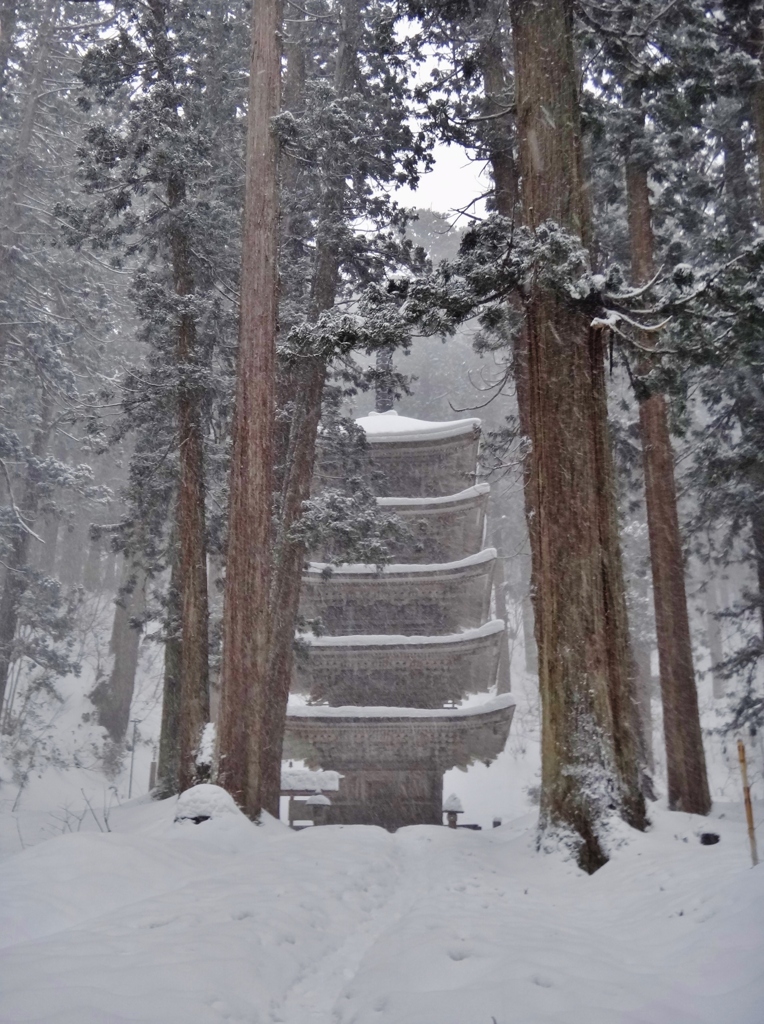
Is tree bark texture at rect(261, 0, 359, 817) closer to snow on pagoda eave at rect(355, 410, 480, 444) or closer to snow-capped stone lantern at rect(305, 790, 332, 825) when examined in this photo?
snow-capped stone lantern at rect(305, 790, 332, 825)

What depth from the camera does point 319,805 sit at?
1470 centimetres

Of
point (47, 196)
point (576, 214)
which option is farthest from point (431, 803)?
point (47, 196)

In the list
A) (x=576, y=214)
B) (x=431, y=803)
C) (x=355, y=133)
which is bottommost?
(x=431, y=803)

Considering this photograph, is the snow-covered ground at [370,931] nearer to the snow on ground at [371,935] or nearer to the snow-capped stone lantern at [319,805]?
the snow on ground at [371,935]

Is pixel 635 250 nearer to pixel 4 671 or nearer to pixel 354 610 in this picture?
pixel 354 610

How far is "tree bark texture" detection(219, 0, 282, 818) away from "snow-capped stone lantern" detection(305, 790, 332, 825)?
23.1 feet

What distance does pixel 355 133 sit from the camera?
10969 mm

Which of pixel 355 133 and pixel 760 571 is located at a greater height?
pixel 355 133

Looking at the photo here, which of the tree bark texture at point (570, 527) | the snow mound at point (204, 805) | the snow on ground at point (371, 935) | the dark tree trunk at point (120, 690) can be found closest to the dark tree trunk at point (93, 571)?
the dark tree trunk at point (120, 690)

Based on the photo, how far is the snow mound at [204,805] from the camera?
674 centimetres

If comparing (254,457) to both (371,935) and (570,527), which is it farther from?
(371,935)

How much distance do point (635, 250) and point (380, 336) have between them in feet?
21.8

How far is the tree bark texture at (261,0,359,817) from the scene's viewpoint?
10914 millimetres

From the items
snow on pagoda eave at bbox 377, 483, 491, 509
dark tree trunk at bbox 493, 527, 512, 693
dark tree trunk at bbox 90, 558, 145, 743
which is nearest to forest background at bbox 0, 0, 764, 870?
snow on pagoda eave at bbox 377, 483, 491, 509
